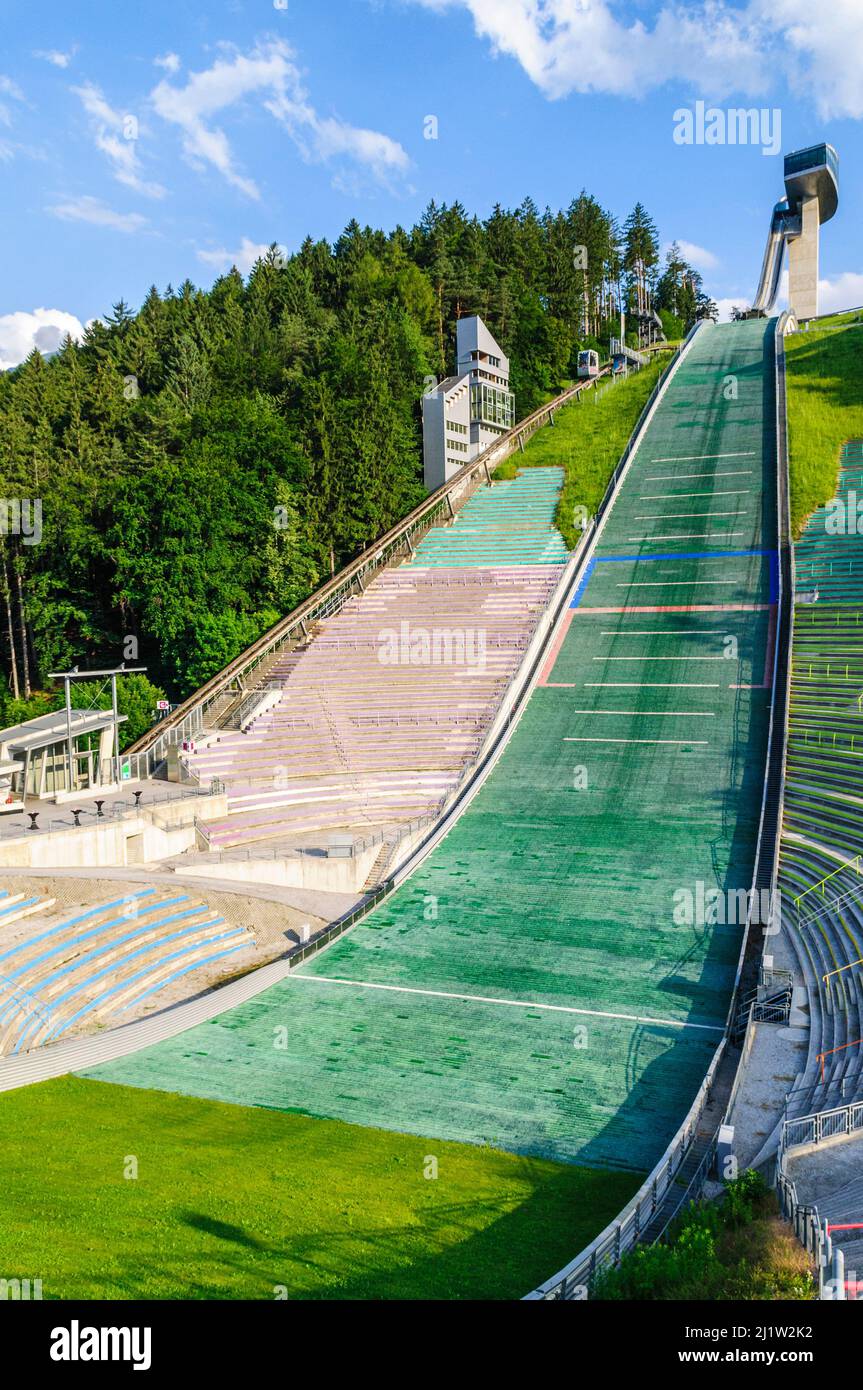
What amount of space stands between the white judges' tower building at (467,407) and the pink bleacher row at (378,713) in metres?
16.2

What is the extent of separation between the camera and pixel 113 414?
60.9 metres

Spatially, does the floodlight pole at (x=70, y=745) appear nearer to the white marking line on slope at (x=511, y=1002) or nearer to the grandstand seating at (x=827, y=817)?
the white marking line on slope at (x=511, y=1002)

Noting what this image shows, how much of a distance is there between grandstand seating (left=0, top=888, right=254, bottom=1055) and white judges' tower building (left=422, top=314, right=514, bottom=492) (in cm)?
3878

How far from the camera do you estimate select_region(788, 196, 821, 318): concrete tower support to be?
3477 inches

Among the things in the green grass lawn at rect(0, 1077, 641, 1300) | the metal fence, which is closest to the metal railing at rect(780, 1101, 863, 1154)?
the metal fence

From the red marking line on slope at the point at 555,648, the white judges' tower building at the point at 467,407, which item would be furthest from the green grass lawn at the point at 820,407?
the white judges' tower building at the point at 467,407

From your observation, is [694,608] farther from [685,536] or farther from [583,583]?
[685,536]

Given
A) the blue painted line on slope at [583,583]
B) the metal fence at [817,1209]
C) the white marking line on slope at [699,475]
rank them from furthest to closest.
→ 1. the white marking line on slope at [699,475]
2. the blue painted line on slope at [583,583]
3. the metal fence at [817,1209]

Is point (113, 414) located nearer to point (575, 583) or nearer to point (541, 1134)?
point (575, 583)

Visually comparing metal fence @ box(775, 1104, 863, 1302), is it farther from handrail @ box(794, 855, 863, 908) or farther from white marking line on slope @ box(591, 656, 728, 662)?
white marking line on slope @ box(591, 656, 728, 662)

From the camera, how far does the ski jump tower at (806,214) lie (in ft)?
283

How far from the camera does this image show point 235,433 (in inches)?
1724
